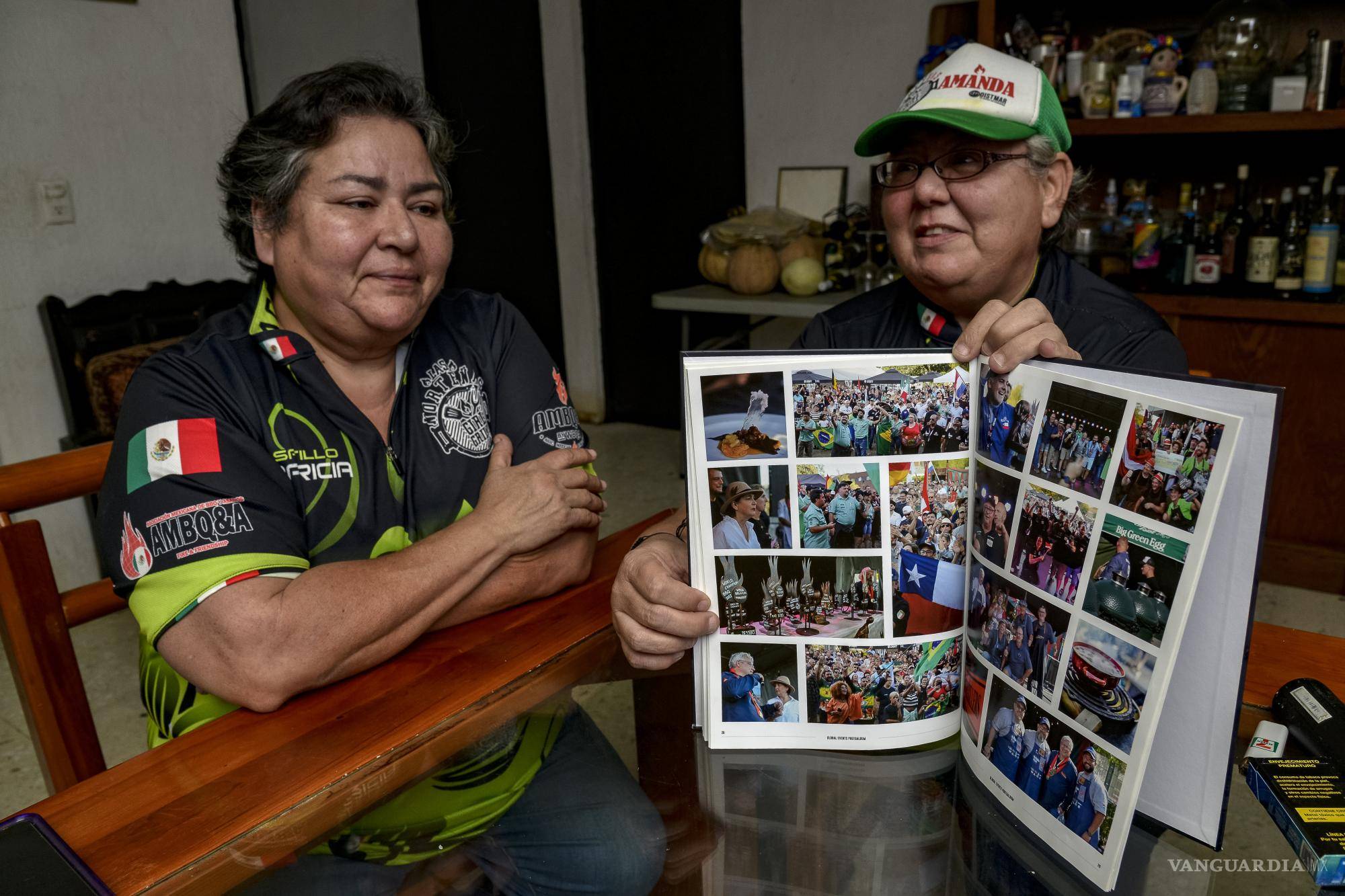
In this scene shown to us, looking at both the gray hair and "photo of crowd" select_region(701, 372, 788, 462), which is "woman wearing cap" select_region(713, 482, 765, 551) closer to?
"photo of crowd" select_region(701, 372, 788, 462)

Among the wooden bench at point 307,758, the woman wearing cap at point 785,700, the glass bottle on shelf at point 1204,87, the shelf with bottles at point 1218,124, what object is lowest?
the wooden bench at point 307,758

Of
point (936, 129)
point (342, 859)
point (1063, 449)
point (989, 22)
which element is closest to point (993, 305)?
point (1063, 449)

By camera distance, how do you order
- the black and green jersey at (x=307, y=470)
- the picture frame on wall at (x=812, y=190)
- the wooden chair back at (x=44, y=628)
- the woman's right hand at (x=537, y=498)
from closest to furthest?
the black and green jersey at (x=307, y=470), the wooden chair back at (x=44, y=628), the woman's right hand at (x=537, y=498), the picture frame on wall at (x=812, y=190)

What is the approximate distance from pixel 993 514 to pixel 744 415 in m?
0.23

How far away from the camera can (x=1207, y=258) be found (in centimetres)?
288

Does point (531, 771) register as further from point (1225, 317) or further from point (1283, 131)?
point (1283, 131)

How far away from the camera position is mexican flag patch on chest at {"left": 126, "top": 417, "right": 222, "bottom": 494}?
1.05 meters

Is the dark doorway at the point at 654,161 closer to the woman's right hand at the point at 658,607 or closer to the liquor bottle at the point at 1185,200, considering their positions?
the liquor bottle at the point at 1185,200

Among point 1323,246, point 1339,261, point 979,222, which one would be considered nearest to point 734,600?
point 979,222

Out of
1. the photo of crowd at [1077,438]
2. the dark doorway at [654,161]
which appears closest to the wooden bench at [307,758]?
the photo of crowd at [1077,438]

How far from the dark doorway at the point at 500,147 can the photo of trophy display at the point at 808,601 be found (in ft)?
13.9

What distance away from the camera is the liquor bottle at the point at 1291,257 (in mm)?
2781

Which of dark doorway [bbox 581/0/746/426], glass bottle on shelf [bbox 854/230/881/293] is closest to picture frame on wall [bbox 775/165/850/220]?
dark doorway [bbox 581/0/746/426]

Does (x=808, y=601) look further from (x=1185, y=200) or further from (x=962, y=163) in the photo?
(x=1185, y=200)
